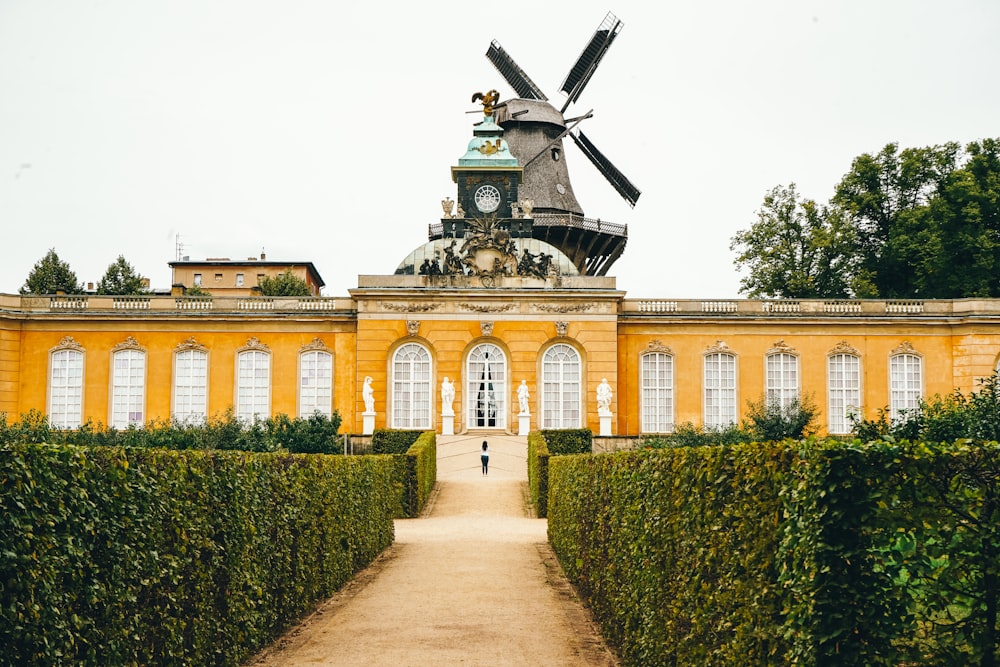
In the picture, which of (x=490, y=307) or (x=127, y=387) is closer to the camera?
(x=490, y=307)

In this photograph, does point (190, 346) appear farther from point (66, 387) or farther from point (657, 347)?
point (657, 347)

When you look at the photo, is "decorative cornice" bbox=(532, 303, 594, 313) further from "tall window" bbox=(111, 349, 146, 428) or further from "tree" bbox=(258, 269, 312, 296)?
"tree" bbox=(258, 269, 312, 296)

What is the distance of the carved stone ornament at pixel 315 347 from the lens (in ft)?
137

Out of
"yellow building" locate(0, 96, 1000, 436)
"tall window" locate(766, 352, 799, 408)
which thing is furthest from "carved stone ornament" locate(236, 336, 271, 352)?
"tall window" locate(766, 352, 799, 408)

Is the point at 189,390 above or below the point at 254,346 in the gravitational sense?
below

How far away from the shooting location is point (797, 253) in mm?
48656

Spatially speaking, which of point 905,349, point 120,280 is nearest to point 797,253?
point 905,349

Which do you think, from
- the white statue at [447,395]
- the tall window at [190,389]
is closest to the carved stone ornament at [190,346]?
the tall window at [190,389]

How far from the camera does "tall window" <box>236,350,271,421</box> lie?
41.5 m

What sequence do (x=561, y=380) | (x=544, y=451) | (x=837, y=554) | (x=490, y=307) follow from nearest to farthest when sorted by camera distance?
(x=837, y=554) < (x=544, y=451) < (x=490, y=307) < (x=561, y=380)

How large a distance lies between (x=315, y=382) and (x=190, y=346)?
15.6 ft

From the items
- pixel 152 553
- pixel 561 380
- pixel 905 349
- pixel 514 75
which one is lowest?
pixel 152 553

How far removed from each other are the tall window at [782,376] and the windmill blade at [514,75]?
19874 mm

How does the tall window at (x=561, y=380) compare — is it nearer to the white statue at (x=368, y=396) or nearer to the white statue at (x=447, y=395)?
the white statue at (x=447, y=395)
